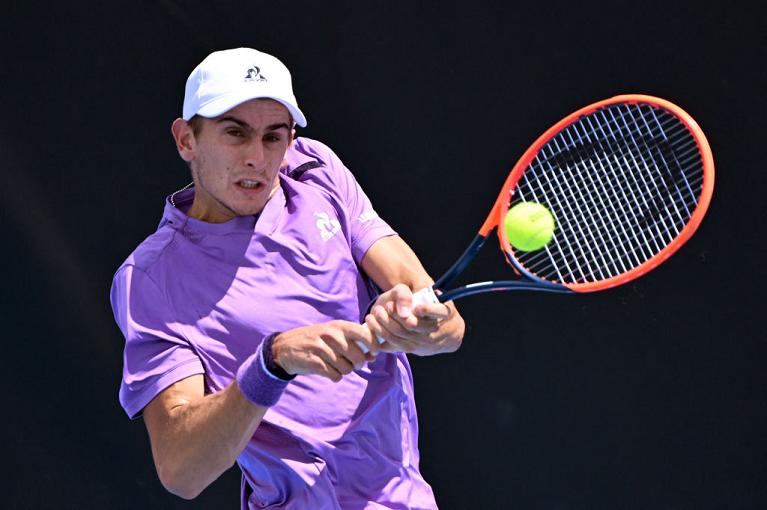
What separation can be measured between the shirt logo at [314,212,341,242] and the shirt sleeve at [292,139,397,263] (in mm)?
50

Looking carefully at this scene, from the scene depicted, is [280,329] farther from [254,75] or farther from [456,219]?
[456,219]

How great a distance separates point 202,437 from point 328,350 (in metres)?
0.30

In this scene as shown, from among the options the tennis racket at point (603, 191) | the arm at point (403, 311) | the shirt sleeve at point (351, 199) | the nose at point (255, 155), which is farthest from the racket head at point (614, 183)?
the nose at point (255, 155)

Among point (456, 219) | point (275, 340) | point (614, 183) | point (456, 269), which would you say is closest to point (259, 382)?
point (275, 340)

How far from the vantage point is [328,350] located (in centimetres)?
207

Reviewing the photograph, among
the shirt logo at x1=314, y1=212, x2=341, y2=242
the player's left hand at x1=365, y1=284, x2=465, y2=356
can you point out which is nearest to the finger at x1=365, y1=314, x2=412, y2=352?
the player's left hand at x1=365, y1=284, x2=465, y2=356

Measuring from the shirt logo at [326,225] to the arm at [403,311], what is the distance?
8cm

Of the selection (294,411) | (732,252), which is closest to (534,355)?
(732,252)

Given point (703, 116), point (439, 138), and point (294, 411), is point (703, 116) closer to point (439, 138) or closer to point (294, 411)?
point (439, 138)

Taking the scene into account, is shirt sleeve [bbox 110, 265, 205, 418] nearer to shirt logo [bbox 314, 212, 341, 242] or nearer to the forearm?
the forearm

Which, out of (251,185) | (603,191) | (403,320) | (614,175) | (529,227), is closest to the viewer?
(403,320)

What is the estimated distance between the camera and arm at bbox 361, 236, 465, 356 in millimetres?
2076

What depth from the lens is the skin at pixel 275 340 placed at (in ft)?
6.84

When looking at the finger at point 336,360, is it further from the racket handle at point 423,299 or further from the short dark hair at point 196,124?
the short dark hair at point 196,124
